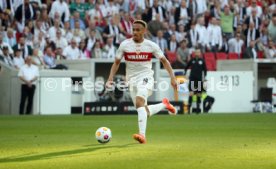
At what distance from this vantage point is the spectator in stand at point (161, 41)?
31.6 metres

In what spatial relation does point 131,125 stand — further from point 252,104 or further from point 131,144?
point 252,104

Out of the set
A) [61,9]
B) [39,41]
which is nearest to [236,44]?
[61,9]

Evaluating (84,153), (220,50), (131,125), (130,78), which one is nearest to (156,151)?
(84,153)

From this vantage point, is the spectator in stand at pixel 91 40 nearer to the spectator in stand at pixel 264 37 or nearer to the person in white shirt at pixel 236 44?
the person in white shirt at pixel 236 44

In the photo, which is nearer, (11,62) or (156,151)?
(156,151)

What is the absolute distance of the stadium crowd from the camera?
29.8 m

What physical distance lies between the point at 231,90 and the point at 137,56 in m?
16.0

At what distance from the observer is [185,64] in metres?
31.5

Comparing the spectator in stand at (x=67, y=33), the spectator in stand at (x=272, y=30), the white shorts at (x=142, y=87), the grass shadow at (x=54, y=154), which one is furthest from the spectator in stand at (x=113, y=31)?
the grass shadow at (x=54, y=154)

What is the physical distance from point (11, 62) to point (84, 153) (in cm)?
1703

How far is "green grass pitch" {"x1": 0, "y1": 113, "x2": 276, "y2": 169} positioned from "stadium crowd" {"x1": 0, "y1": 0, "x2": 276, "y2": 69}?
8950 mm

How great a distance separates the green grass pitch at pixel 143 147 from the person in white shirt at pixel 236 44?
12155 mm

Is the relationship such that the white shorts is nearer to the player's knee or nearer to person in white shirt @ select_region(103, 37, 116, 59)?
the player's knee

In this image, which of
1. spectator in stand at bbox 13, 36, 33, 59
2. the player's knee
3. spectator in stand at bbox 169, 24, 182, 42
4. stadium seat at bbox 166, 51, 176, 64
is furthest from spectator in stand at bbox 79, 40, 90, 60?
the player's knee
